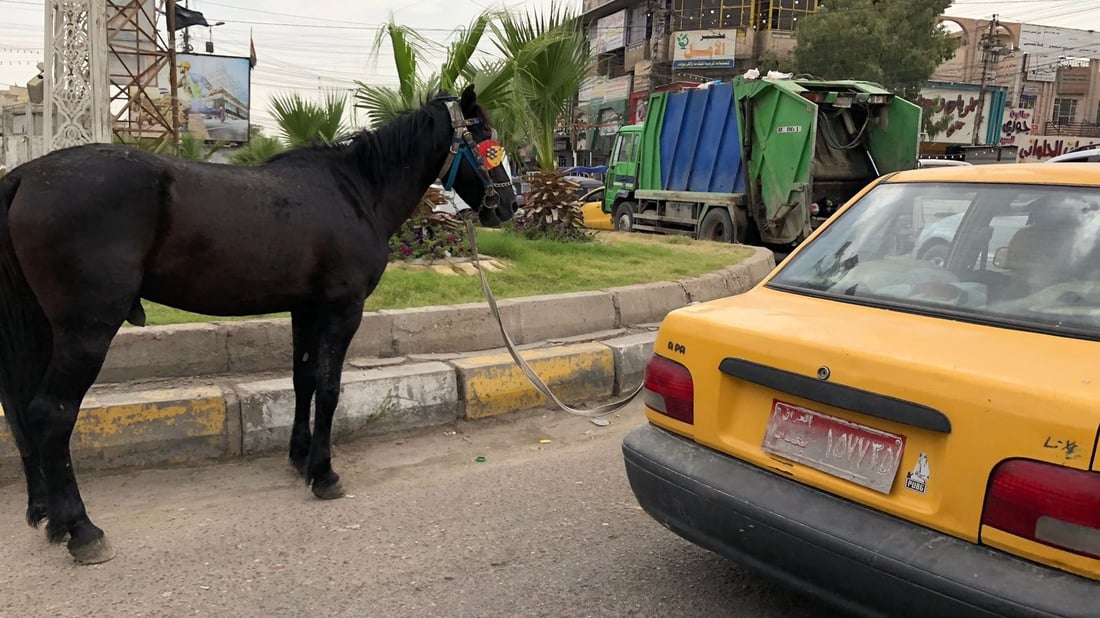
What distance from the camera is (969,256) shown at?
9.21 ft

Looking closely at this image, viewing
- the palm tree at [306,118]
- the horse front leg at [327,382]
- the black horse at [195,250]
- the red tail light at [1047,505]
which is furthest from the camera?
the palm tree at [306,118]

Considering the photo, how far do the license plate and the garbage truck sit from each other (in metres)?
10.1

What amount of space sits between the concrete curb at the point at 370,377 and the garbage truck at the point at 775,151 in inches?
261

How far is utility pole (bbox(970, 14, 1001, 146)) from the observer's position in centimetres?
3525

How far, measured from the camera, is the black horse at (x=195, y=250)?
117 inches

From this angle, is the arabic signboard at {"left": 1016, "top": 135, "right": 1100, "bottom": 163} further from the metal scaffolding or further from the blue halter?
the blue halter

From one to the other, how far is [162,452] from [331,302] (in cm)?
128

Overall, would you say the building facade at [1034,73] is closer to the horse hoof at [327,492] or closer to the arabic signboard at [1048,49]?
the arabic signboard at [1048,49]

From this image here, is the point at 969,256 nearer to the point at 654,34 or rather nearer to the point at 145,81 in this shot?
the point at 145,81

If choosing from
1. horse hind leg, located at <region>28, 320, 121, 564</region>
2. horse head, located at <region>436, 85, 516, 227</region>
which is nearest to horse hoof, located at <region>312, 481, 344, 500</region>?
horse hind leg, located at <region>28, 320, 121, 564</region>

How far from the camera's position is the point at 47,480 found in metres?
3.07

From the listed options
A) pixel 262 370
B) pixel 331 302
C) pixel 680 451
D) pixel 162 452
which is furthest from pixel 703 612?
pixel 262 370

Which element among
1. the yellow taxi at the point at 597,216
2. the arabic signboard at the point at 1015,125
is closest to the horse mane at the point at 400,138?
the yellow taxi at the point at 597,216

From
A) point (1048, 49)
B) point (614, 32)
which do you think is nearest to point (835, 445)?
point (614, 32)
